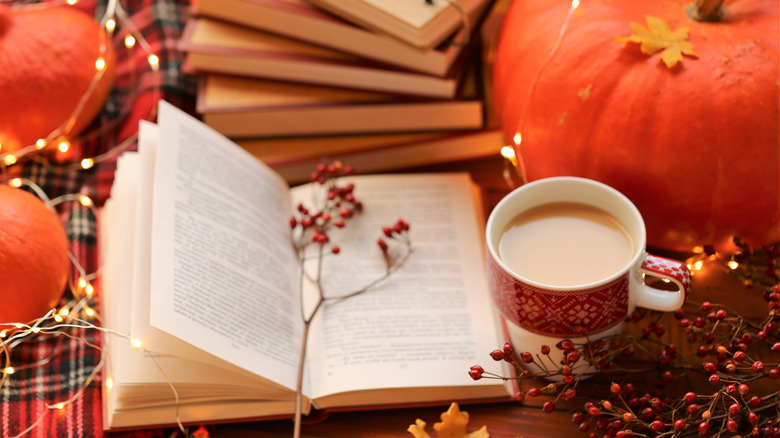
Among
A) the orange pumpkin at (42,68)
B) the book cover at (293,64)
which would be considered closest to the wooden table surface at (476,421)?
the book cover at (293,64)

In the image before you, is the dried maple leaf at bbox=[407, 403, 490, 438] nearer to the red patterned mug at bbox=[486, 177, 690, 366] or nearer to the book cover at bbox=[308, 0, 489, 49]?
the red patterned mug at bbox=[486, 177, 690, 366]

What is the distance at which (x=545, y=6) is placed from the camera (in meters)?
0.89

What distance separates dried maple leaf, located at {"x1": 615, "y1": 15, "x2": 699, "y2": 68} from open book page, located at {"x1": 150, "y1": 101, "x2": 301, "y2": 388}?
47cm

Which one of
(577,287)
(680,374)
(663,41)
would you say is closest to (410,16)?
(663,41)

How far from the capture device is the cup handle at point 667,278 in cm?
75

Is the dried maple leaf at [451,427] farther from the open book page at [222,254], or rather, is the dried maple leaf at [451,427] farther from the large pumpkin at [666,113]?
the large pumpkin at [666,113]

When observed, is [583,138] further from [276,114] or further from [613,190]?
[276,114]

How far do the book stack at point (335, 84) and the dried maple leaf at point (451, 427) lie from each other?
39cm

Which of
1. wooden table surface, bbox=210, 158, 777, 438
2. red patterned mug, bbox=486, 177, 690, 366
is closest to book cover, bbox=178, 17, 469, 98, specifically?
red patterned mug, bbox=486, 177, 690, 366

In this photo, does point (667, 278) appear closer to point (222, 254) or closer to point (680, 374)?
point (680, 374)

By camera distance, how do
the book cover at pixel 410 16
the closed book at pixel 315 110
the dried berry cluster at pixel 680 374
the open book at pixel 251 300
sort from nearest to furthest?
the dried berry cluster at pixel 680 374 < the open book at pixel 251 300 < the book cover at pixel 410 16 < the closed book at pixel 315 110

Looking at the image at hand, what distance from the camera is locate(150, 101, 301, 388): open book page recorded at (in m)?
0.78

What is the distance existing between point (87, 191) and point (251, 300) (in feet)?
1.12

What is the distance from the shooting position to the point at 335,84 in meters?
1.03
